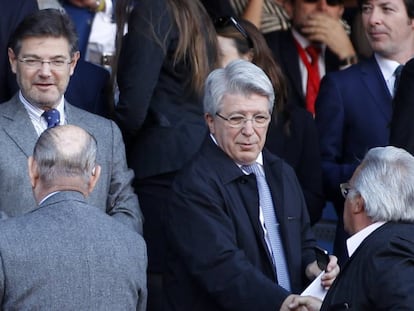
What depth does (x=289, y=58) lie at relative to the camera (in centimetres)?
780

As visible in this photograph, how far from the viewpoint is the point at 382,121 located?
273 inches

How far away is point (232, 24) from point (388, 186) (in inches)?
83.8

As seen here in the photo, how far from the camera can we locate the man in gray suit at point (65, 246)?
15.3ft

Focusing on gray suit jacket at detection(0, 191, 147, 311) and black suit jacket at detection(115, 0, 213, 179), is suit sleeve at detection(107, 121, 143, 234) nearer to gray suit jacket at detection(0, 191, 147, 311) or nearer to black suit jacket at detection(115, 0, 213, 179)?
black suit jacket at detection(115, 0, 213, 179)

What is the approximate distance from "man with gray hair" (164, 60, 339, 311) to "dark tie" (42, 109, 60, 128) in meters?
0.65

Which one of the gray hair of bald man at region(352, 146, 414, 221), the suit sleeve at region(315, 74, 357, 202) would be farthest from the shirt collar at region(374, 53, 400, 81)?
the gray hair of bald man at region(352, 146, 414, 221)

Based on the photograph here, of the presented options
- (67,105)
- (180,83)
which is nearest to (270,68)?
(180,83)

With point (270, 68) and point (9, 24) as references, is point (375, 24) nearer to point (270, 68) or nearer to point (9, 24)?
point (270, 68)

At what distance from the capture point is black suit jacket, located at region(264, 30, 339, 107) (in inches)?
306

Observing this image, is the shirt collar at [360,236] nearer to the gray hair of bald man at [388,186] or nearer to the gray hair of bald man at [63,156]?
the gray hair of bald man at [388,186]

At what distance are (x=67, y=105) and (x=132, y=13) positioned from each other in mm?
696

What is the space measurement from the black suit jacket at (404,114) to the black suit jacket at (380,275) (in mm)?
1218

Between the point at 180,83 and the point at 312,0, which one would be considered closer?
the point at 180,83

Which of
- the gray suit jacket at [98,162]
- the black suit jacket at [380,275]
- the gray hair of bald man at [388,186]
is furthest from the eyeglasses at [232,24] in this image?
the black suit jacket at [380,275]
